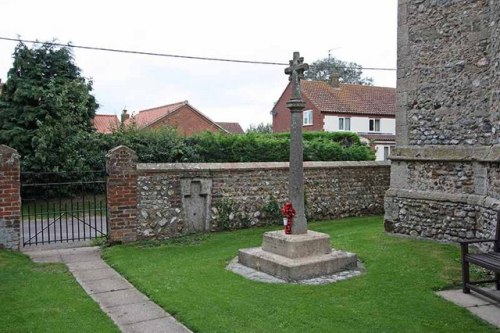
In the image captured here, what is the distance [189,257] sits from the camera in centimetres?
826

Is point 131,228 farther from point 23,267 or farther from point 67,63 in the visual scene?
point 67,63

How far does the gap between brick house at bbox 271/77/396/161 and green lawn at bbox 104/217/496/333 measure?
28.1 m

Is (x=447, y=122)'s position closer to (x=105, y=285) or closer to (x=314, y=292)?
(x=314, y=292)

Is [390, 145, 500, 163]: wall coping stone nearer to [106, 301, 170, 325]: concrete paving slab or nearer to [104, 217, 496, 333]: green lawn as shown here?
[104, 217, 496, 333]: green lawn

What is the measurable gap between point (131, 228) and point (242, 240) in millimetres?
2454

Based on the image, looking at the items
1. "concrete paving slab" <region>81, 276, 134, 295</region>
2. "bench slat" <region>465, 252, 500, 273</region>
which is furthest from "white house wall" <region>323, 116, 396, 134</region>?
"bench slat" <region>465, 252, 500, 273</region>

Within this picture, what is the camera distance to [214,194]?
426 inches

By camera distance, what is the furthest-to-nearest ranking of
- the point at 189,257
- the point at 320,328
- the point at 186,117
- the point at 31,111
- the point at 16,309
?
the point at 186,117 < the point at 31,111 < the point at 189,257 < the point at 16,309 < the point at 320,328

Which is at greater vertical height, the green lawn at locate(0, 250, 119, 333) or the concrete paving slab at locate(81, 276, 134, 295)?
the green lawn at locate(0, 250, 119, 333)

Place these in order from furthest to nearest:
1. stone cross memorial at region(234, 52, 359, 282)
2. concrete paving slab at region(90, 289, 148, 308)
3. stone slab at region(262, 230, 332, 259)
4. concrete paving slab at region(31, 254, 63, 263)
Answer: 1. concrete paving slab at region(31, 254, 63, 263)
2. stone slab at region(262, 230, 332, 259)
3. stone cross memorial at region(234, 52, 359, 282)
4. concrete paving slab at region(90, 289, 148, 308)

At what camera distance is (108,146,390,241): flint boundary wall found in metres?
9.68

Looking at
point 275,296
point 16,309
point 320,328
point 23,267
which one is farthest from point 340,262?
point 23,267

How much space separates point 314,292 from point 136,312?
7.65 feet

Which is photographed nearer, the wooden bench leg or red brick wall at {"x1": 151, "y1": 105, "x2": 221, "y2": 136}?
the wooden bench leg
